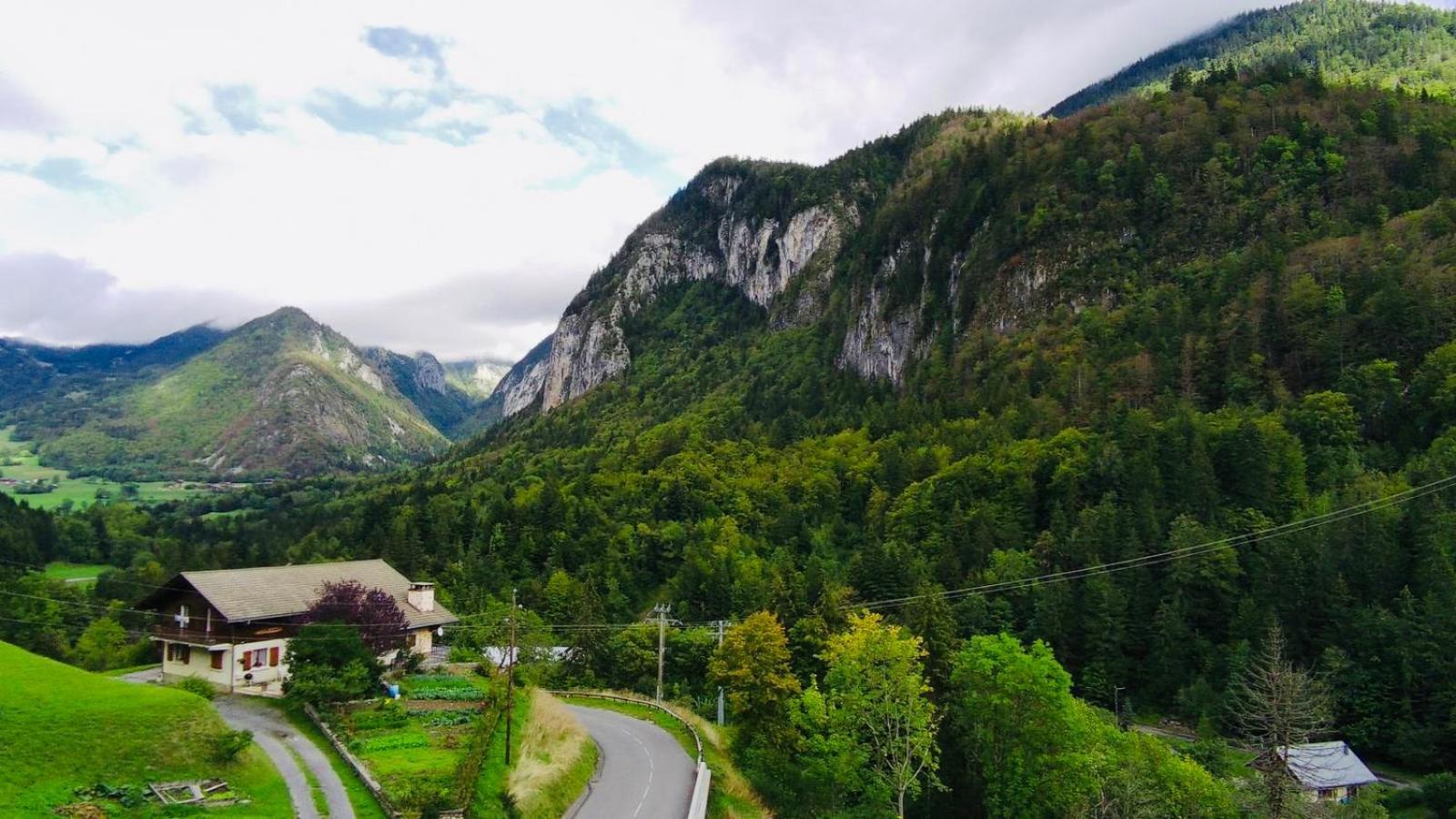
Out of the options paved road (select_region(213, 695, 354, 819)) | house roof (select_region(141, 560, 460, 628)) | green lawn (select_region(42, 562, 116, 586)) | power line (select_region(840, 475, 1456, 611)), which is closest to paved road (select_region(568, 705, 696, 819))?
paved road (select_region(213, 695, 354, 819))

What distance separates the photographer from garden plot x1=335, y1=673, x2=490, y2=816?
26656mm

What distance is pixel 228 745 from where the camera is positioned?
2820 centimetres

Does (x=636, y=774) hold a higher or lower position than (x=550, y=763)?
lower

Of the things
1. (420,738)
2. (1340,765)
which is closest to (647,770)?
(420,738)

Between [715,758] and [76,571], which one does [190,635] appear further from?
[76,571]

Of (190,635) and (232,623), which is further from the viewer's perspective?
(190,635)

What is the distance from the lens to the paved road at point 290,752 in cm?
2630

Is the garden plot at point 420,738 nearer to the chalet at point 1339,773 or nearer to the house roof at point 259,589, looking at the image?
the house roof at point 259,589

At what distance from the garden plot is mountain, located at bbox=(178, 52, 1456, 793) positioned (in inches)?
687

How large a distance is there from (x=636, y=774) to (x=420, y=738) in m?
9.14

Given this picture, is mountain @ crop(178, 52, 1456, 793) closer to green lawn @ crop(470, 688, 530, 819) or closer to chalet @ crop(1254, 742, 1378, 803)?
chalet @ crop(1254, 742, 1378, 803)

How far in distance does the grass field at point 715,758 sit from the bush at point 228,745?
1786cm

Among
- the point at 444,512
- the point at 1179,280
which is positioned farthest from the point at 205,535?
the point at 1179,280

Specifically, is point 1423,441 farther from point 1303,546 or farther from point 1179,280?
point 1179,280
